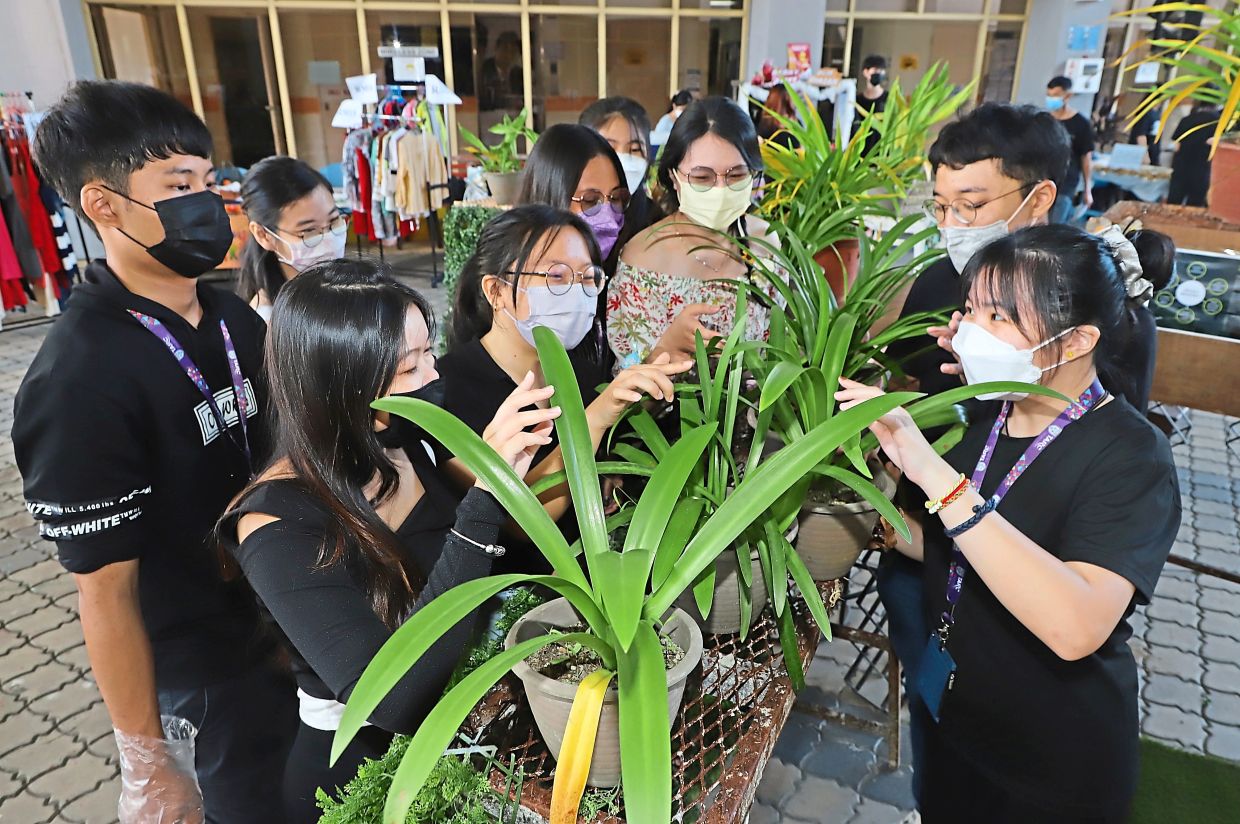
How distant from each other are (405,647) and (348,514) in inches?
17.3

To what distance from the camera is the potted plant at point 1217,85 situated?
1899 mm

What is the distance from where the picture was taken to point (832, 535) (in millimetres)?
1231

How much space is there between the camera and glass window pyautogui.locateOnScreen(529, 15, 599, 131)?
8.45 metres

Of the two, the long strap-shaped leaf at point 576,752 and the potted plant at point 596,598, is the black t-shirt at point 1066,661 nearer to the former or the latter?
the potted plant at point 596,598

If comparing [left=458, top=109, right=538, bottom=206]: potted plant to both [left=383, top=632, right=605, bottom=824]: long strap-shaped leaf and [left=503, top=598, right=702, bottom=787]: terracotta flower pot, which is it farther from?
[left=383, top=632, right=605, bottom=824]: long strap-shaped leaf

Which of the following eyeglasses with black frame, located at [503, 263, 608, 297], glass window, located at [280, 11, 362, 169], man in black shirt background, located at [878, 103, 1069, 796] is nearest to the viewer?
eyeglasses with black frame, located at [503, 263, 608, 297]

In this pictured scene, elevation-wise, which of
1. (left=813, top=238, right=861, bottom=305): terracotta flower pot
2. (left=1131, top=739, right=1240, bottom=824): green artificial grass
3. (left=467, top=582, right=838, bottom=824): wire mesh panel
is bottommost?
(left=1131, top=739, right=1240, bottom=824): green artificial grass

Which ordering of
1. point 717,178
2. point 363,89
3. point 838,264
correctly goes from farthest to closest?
point 363,89, point 838,264, point 717,178

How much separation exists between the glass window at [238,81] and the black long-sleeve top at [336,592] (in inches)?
326

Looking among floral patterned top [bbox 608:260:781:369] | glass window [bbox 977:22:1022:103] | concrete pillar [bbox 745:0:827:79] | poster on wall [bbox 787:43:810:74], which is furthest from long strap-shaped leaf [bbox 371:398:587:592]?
glass window [bbox 977:22:1022:103]

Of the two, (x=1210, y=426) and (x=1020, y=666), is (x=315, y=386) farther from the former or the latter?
(x=1210, y=426)

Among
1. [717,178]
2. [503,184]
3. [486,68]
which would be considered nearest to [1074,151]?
[503,184]

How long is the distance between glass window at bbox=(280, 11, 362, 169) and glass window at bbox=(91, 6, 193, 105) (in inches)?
41.0

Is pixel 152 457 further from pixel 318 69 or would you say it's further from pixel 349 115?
pixel 318 69
